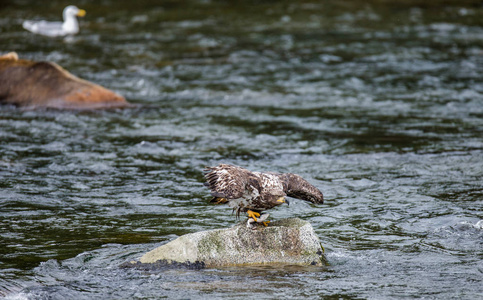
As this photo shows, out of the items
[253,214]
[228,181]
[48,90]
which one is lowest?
[253,214]

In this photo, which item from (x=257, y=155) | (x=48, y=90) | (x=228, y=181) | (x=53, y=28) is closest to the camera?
(x=228, y=181)

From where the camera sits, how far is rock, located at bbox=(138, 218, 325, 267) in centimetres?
618

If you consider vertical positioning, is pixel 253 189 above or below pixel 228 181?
below

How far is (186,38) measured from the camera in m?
20.2

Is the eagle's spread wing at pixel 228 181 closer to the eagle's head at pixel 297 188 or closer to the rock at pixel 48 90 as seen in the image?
the eagle's head at pixel 297 188

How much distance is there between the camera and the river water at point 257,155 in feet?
19.7

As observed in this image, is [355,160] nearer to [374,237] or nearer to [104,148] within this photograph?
[374,237]

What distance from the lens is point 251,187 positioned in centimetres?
623

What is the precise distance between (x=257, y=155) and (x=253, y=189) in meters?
3.93

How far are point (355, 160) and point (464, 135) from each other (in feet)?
7.45

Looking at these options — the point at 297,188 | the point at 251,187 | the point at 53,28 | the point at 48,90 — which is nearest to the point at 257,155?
the point at 297,188

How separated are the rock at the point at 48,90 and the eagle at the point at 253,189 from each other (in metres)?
6.85

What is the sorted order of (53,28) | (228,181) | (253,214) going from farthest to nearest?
(53,28), (253,214), (228,181)

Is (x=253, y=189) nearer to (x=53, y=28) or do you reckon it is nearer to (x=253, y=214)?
(x=253, y=214)
